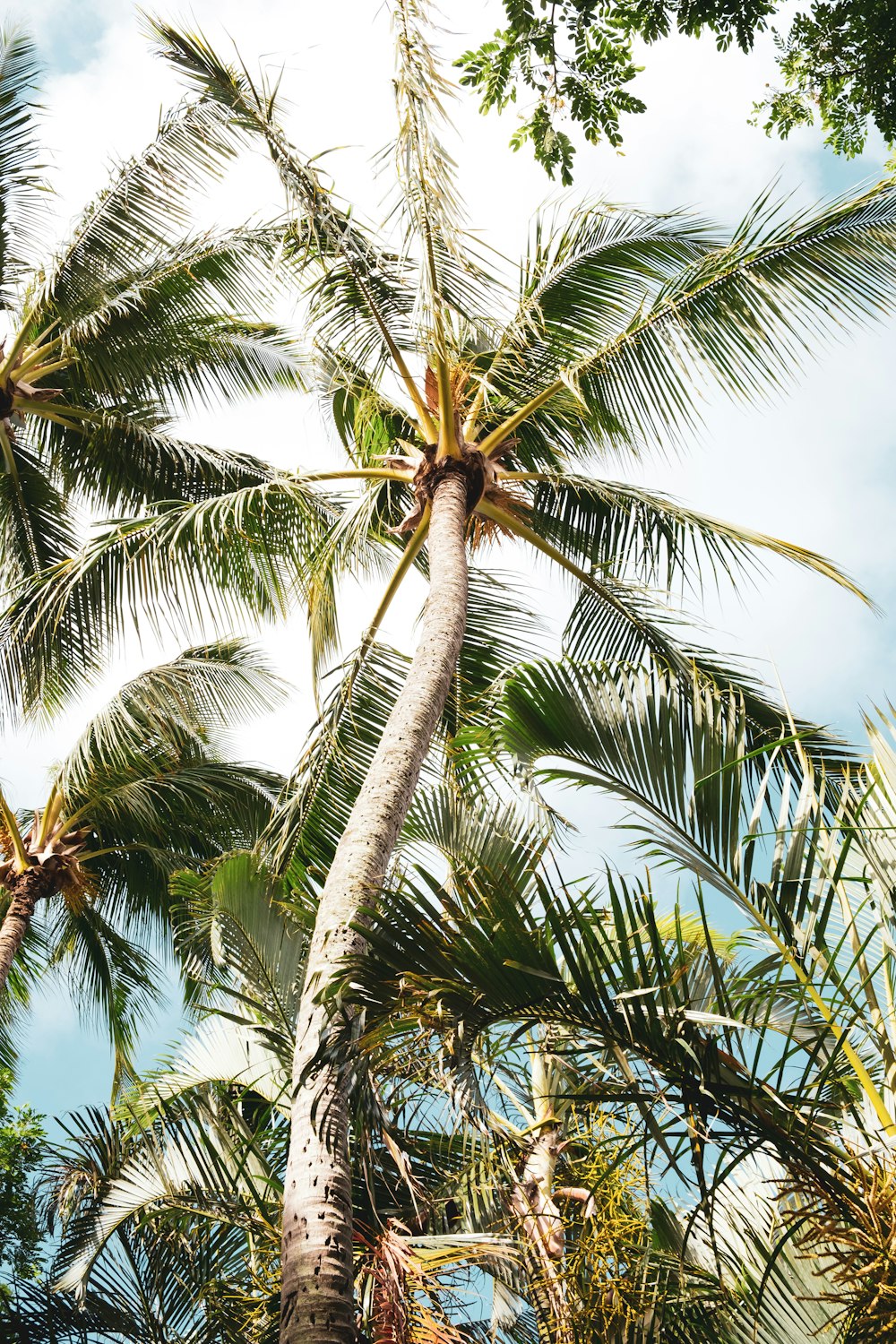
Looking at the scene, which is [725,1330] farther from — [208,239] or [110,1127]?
[208,239]

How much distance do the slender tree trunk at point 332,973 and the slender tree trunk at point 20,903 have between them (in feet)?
16.6

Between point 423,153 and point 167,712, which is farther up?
point 423,153

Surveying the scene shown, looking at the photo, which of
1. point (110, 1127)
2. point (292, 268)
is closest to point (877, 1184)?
point (110, 1127)

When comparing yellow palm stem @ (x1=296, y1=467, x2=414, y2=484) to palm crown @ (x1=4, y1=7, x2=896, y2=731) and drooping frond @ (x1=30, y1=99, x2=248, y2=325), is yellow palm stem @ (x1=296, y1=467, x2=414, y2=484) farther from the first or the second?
drooping frond @ (x1=30, y1=99, x2=248, y2=325)

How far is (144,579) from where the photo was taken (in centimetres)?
681

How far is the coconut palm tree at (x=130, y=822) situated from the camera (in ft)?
30.5

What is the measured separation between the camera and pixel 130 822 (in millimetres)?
10156

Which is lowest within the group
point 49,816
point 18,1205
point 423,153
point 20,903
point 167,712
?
point 18,1205

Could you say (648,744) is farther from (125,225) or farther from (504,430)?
(125,225)

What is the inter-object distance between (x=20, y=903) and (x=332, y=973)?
681cm

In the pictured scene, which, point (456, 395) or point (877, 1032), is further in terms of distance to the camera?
point (456, 395)

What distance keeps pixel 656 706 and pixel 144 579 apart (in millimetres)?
4183

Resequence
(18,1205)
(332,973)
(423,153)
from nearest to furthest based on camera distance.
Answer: (332,973) < (423,153) < (18,1205)

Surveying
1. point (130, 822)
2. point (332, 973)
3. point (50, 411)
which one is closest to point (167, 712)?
point (130, 822)
